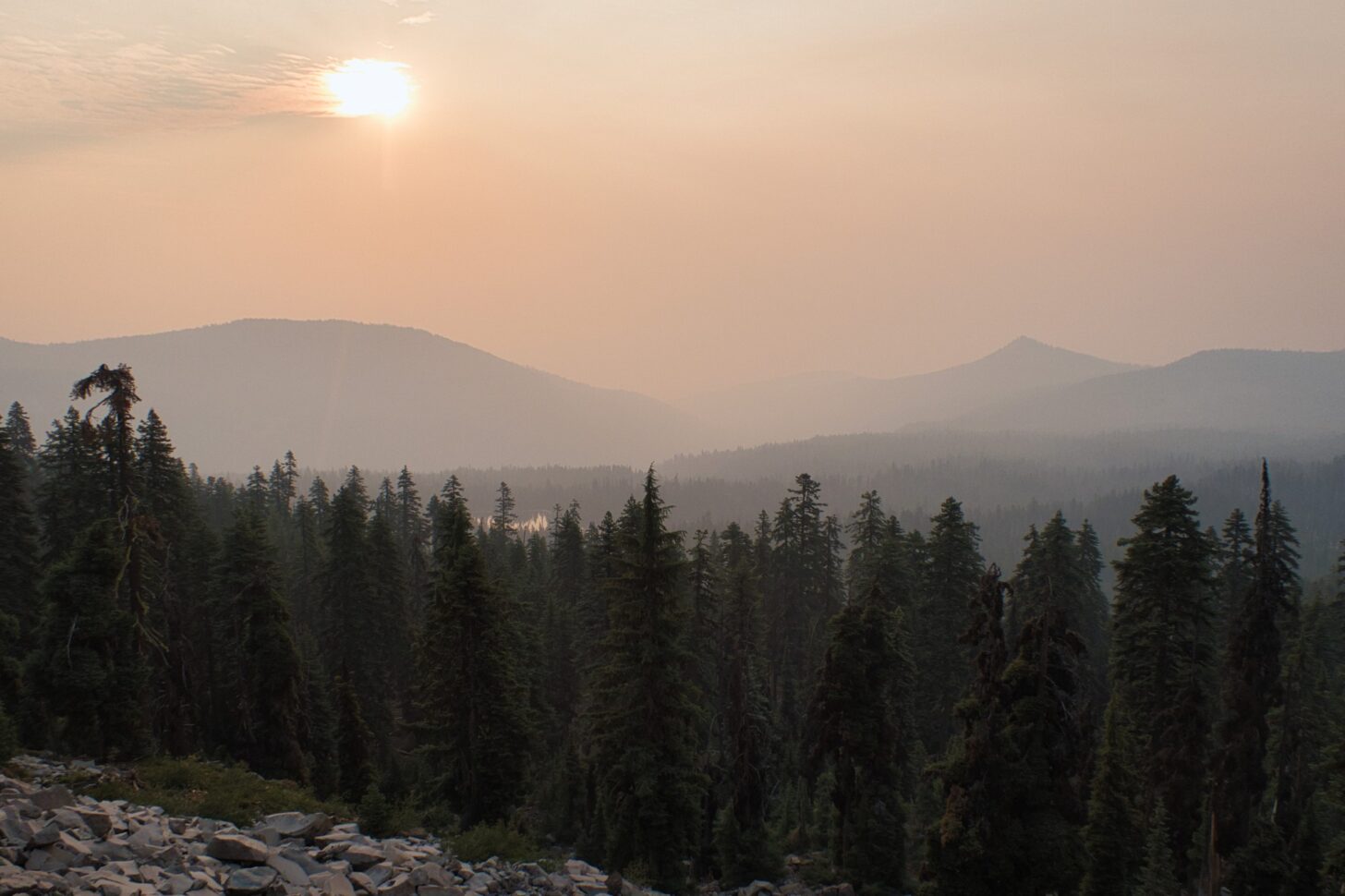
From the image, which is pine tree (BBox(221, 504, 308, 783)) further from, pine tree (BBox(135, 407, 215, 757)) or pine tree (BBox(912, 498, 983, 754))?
pine tree (BBox(912, 498, 983, 754))

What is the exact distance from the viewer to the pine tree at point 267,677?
32.9 metres

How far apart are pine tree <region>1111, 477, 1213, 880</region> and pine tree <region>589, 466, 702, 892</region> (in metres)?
16.5

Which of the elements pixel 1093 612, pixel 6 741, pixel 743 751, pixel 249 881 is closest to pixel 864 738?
pixel 743 751

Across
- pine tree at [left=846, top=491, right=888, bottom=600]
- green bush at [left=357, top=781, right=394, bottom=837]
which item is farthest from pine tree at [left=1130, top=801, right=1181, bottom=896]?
pine tree at [left=846, top=491, right=888, bottom=600]

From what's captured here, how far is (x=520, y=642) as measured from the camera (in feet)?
144

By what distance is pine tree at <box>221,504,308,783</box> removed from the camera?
32.9 metres

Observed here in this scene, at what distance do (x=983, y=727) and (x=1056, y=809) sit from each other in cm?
276

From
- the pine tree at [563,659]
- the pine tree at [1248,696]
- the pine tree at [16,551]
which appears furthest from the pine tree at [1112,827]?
the pine tree at [16,551]

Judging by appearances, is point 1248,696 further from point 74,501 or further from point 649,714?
point 74,501

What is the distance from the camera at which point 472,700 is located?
27891 millimetres

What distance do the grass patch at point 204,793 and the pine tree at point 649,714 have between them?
324 inches

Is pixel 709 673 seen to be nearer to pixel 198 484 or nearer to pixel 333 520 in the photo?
pixel 333 520

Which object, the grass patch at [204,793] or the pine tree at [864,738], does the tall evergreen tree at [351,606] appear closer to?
the grass patch at [204,793]

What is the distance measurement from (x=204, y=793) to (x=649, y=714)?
1229 centimetres
